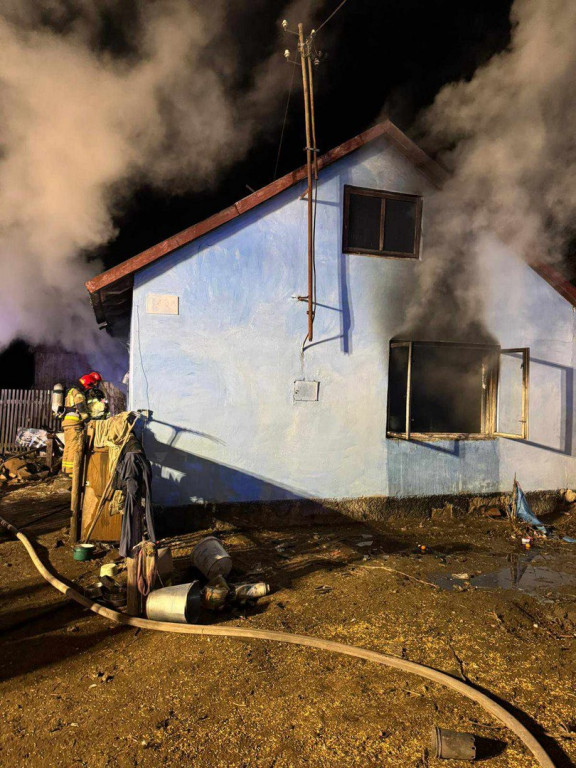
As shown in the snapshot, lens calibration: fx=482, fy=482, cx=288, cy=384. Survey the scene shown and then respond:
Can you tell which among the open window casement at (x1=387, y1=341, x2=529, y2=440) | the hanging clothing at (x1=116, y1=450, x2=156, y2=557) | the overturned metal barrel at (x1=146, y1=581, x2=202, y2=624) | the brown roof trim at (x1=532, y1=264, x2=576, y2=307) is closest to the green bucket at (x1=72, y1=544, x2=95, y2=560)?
the hanging clothing at (x1=116, y1=450, x2=156, y2=557)

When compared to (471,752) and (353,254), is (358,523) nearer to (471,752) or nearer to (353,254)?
(353,254)

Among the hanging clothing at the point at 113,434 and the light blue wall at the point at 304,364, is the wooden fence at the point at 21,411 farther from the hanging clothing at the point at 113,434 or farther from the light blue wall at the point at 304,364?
the hanging clothing at the point at 113,434

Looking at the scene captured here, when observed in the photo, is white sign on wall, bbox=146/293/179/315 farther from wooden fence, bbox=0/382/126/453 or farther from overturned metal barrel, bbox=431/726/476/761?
wooden fence, bbox=0/382/126/453

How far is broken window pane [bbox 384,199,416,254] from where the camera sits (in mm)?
7781

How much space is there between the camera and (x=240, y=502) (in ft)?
23.0

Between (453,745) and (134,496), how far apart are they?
11.1ft

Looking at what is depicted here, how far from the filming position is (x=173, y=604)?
3973 mm

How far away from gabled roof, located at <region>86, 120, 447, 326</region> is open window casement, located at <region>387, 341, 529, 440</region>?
2.82 meters

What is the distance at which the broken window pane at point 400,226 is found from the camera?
25.5 ft

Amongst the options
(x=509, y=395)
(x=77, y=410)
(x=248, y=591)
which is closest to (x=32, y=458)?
(x=77, y=410)

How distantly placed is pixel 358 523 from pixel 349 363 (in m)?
2.47

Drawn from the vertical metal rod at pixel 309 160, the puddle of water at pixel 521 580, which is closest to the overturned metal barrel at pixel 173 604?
the puddle of water at pixel 521 580

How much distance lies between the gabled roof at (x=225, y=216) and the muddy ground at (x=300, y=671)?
3.56 metres

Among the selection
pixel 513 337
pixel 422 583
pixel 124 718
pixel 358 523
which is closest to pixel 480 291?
pixel 513 337
